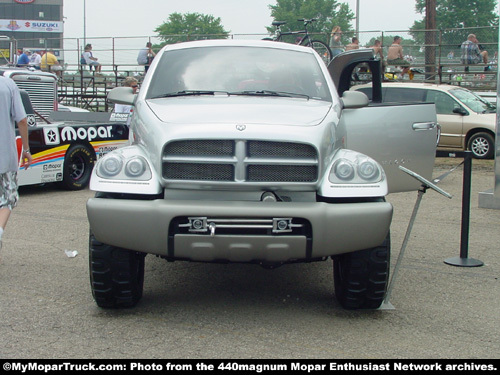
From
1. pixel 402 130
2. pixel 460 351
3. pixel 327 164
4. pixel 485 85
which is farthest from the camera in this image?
pixel 485 85

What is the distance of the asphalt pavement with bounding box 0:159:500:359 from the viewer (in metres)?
4.20

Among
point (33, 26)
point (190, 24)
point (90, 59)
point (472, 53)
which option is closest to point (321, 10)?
point (190, 24)

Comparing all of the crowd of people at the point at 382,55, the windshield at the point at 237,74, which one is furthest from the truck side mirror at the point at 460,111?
the windshield at the point at 237,74

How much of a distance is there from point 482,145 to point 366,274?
457 inches

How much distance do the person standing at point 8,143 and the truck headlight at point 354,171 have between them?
2983 millimetres

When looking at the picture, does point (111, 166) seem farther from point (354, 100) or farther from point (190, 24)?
point (190, 24)

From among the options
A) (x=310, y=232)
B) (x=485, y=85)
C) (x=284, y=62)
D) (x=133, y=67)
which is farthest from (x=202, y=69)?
(x=133, y=67)

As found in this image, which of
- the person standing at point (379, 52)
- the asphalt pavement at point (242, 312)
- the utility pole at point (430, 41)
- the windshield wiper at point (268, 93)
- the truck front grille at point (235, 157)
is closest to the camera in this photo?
the asphalt pavement at point (242, 312)

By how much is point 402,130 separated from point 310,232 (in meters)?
2.57

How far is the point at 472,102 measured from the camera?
52.6 ft

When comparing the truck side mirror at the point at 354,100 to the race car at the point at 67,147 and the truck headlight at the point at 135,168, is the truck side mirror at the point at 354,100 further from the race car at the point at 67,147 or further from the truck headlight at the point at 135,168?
the race car at the point at 67,147

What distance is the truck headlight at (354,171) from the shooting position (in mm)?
4730
